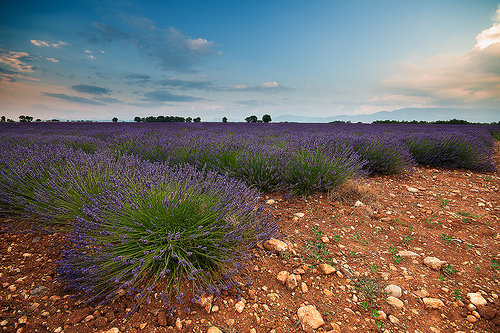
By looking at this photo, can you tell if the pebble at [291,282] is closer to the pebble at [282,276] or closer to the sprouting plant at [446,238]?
the pebble at [282,276]

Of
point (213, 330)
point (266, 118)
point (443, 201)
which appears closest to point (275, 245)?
point (213, 330)

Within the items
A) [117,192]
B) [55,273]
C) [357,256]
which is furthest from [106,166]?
[357,256]

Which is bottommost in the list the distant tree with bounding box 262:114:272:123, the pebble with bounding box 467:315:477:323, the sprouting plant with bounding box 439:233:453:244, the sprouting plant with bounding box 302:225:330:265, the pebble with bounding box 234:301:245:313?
the pebble with bounding box 467:315:477:323

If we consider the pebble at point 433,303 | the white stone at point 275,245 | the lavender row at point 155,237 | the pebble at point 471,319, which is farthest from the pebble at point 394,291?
the lavender row at point 155,237

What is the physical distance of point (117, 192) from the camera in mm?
1781

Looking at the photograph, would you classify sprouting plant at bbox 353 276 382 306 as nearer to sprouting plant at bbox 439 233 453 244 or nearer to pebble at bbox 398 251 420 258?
pebble at bbox 398 251 420 258

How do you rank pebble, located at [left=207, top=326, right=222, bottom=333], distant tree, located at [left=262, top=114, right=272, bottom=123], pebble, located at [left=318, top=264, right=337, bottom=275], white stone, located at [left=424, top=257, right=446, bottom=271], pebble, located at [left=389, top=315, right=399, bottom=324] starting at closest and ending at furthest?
pebble, located at [left=207, top=326, right=222, bottom=333] < pebble, located at [left=389, top=315, right=399, bottom=324] < pebble, located at [left=318, top=264, right=337, bottom=275] < white stone, located at [left=424, top=257, right=446, bottom=271] < distant tree, located at [left=262, top=114, right=272, bottom=123]

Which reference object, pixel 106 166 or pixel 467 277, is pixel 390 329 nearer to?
pixel 467 277

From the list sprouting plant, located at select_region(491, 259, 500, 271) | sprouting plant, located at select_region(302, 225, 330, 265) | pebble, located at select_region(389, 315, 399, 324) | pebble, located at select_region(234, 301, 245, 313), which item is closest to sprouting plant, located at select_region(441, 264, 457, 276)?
sprouting plant, located at select_region(491, 259, 500, 271)

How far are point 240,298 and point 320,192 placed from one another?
7.87 feet

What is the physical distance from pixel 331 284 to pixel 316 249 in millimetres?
432

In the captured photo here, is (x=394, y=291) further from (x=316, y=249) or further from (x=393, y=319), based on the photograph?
(x=316, y=249)

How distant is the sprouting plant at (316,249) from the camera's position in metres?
1.94

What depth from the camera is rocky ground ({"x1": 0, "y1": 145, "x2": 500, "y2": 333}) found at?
1331mm
